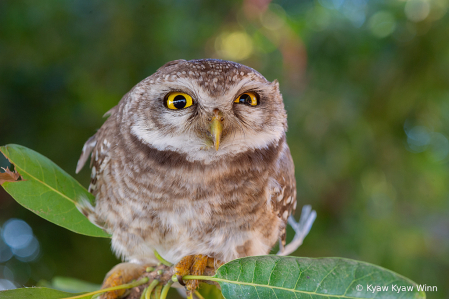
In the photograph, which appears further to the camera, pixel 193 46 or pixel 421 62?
pixel 421 62

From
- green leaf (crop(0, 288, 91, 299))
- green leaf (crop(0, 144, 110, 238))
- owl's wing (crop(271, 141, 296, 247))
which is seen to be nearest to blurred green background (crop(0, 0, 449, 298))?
owl's wing (crop(271, 141, 296, 247))

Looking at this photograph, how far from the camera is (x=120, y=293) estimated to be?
1056mm

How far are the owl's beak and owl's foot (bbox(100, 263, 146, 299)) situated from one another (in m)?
0.50

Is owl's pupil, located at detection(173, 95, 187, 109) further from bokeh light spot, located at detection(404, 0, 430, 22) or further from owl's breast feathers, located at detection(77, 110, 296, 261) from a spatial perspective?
bokeh light spot, located at detection(404, 0, 430, 22)

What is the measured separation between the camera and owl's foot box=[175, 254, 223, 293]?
0.91 metres

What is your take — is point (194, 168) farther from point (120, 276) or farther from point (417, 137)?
point (417, 137)

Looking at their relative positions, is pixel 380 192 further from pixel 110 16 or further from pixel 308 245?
pixel 110 16

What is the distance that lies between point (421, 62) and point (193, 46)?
1437 millimetres

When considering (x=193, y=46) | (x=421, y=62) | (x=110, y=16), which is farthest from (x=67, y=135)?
(x=421, y=62)

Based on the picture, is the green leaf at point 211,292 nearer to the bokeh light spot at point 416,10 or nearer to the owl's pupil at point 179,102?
the owl's pupil at point 179,102

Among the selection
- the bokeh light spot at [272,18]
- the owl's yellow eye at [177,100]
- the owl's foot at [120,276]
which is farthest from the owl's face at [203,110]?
the bokeh light spot at [272,18]

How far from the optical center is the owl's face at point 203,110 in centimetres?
95

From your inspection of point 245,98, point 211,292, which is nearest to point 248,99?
point 245,98

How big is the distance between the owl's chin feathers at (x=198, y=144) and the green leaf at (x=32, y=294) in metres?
0.44
